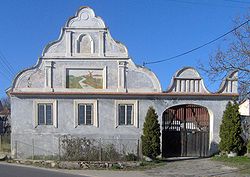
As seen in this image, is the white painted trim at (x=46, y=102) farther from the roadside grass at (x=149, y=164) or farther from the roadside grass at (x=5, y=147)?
the roadside grass at (x=149, y=164)

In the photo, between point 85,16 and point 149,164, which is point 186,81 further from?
point 85,16

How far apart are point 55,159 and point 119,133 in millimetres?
4272

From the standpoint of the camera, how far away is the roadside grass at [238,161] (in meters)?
19.2

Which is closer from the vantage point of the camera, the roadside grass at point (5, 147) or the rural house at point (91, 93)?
the rural house at point (91, 93)

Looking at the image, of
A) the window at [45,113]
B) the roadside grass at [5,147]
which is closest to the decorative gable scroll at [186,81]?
the window at [45,113]

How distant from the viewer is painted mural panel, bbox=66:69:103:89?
24578 millimetres

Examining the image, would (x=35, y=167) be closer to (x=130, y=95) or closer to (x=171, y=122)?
(x=130, y=95)

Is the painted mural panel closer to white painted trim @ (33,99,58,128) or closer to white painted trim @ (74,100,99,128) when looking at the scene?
white painted trim @ (74,100,99,128)

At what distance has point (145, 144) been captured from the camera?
75.4 ft

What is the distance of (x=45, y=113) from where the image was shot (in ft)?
80.7

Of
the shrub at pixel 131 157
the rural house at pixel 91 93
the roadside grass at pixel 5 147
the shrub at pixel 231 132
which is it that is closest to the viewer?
the shrub at pixel 131 157

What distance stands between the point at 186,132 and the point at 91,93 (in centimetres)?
629

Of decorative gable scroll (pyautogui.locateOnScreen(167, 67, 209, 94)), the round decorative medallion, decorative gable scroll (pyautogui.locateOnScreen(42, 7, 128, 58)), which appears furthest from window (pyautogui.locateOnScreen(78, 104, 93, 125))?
the round decorative medallion

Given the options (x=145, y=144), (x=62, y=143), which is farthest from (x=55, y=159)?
(x=145, y=144)
